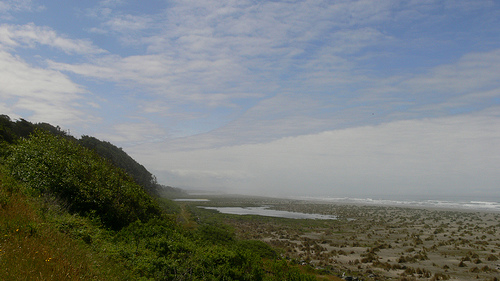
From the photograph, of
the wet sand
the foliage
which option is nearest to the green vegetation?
the wet sand

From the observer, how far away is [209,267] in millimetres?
12062

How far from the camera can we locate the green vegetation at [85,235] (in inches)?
277

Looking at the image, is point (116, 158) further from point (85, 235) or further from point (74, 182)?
point (85, 235)

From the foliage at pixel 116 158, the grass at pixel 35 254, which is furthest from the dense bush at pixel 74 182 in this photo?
the foliage at pixel 116 158

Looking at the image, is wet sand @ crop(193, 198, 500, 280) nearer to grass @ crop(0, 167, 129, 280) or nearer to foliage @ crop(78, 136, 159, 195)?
grass @ crop(0, 167, 129, 280)

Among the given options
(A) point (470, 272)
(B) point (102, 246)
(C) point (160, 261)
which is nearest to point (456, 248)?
(A) point (470, 272)

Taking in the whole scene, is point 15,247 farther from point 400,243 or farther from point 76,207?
point 400,243

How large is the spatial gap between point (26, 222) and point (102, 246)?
306cm

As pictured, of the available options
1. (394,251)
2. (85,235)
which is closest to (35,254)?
(85,235)

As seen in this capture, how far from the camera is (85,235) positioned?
1146cm

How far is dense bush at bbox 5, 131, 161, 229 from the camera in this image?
52.9ft

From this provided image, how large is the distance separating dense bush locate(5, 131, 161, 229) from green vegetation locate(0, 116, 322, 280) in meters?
0.05

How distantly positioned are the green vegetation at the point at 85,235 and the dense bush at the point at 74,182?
0.18ft

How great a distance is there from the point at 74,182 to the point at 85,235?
6442 mm
